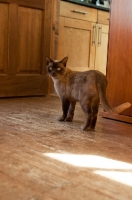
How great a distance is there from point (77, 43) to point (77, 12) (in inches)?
13.4

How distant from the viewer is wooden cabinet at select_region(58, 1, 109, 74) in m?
3.46

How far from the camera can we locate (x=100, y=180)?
3.78 feet

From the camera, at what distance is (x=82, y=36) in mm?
3646

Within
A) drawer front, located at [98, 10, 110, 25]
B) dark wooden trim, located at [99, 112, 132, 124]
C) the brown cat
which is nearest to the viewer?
the brown cat

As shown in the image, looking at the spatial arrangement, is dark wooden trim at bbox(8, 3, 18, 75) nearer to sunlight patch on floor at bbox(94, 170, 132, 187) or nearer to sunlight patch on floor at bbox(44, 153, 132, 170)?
sunlight patch on floor at bbox(44, 153, 132, 170)

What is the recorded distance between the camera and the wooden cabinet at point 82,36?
346cm

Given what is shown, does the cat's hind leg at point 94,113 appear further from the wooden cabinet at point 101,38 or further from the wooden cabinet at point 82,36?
the wooden cabinet at point 101,38

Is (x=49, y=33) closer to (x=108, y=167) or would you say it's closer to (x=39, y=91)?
(x=39, y=91)

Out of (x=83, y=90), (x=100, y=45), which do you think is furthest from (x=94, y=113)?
(x=100, y=45)

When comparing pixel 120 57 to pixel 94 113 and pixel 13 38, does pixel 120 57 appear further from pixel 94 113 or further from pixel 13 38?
pixel 13 38

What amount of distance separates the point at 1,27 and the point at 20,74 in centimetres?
49

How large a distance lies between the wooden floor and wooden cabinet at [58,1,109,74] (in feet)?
4.72

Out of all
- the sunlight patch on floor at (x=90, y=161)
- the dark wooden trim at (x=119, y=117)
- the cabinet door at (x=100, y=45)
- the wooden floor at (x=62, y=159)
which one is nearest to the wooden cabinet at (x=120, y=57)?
the dark wooden trim at (x=119, y=117)

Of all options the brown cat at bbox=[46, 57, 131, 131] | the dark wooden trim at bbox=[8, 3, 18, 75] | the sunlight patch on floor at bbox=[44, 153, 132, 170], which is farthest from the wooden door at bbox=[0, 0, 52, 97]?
the sunlight patch on floor at bbox=[44, 153, 132, 170]
